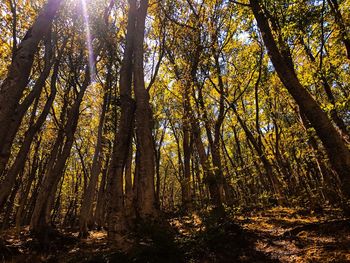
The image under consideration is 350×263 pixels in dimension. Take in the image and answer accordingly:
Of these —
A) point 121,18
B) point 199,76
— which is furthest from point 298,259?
point 121,18

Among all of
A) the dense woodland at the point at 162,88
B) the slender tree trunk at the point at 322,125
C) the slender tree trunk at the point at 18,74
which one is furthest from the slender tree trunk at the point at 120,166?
the slender tree trunk at the point at 322,125

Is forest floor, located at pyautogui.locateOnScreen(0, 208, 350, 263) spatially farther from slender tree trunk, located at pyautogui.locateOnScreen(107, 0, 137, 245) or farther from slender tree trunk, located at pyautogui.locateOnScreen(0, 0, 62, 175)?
slender tree trunk, located at pyautogui.locateOnScreen(0, 0, 62, 175)

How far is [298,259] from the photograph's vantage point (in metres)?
4.98

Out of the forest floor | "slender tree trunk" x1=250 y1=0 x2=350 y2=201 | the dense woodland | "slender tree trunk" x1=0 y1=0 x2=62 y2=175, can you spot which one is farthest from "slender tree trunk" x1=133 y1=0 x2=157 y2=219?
"slender tree trunk" x1=250 y1=0 x2=350 y2=201

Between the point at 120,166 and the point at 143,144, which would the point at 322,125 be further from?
the point at 120,166

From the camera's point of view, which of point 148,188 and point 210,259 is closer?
point 210,259

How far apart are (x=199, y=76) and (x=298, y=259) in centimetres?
1214

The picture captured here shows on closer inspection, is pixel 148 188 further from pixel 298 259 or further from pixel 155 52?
pixel 155 52

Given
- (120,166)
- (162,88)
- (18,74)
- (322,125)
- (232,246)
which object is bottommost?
(232,246)

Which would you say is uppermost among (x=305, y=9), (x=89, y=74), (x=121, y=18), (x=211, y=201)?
(x=121, y=18)

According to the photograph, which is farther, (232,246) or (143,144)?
(143,144)

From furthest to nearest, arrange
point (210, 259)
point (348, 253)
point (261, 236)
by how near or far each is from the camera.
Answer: point (261, 236)
point (210, 259)
point (348, 253)

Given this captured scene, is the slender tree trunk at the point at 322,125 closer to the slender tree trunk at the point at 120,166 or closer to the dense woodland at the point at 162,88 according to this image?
the dense woodland at the point at 162,88

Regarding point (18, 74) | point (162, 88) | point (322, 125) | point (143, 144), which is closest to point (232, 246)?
point (143, 144)
